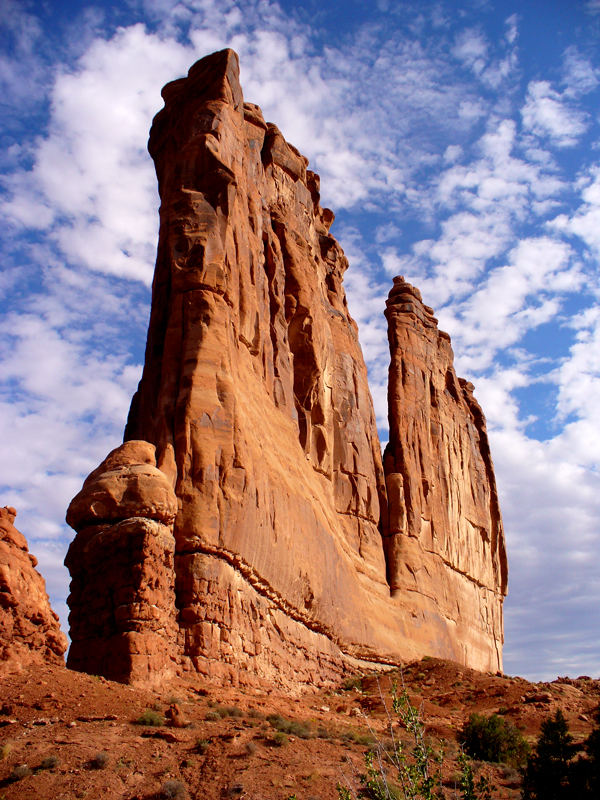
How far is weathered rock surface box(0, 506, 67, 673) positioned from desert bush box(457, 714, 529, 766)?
936cm

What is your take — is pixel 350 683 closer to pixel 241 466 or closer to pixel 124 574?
pixel 241 466

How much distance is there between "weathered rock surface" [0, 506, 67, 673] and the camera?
13.4 meters

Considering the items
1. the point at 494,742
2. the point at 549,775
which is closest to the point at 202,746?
the point at 549,775

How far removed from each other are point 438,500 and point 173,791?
32.5m

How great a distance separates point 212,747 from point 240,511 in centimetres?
779

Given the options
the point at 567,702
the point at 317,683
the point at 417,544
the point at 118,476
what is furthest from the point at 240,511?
the point at 417,544

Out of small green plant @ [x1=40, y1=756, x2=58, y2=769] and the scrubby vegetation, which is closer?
the scrubby vegetation

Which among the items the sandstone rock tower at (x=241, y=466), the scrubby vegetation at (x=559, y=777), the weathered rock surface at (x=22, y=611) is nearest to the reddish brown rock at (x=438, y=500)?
the sandstone rock tower at (x=241, y=466)

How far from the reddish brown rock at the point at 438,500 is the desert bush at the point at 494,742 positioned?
50.6 ft

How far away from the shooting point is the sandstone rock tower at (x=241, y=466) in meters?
17.3

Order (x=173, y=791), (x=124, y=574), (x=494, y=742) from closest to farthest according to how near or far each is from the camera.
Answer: (x=173, y=791) → (x=124, y=574) → (x=494, y=742)

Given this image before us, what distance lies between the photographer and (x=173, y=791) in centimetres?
1141

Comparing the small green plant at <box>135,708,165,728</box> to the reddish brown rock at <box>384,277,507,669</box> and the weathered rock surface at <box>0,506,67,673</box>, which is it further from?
the reddish brown rock at <box>384,277,507,669</box>

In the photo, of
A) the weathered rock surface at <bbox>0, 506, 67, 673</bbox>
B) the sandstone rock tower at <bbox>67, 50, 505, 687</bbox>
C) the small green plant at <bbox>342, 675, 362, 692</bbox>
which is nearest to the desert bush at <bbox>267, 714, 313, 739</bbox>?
the sandstone rock tower at <bbox>67, 50, 505, 687</bbox>
